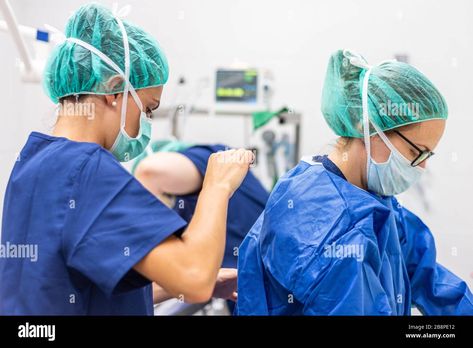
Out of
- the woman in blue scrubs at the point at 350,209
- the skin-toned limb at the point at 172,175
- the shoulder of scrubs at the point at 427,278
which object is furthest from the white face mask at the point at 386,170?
the skin-toned limb at the point at 172,175

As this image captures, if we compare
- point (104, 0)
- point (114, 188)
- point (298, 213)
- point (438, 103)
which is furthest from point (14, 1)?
point (438, 103)

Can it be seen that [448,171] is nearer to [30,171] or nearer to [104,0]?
[104,0]

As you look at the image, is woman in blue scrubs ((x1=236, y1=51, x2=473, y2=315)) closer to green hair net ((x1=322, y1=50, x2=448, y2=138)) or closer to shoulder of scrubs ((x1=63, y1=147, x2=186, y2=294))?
green hair net ((x1=322, y1=50, x2=448, y2=138))

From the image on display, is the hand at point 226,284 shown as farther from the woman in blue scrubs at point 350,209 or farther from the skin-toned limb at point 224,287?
the woman in blue scrubs at point 350,209

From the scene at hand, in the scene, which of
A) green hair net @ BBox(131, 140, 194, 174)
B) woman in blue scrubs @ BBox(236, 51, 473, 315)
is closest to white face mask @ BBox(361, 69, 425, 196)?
woman in blue scrubs @ BBox(236, 51, 473, 315)

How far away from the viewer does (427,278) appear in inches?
49.8

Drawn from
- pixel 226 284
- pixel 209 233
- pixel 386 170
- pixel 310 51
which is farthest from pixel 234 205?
pixel 310 51

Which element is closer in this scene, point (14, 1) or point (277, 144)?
point (14, 1)

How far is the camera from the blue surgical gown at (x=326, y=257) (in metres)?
0.98

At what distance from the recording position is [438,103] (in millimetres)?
1089

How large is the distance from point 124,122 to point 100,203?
0.21m

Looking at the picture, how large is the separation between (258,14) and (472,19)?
3.20ft

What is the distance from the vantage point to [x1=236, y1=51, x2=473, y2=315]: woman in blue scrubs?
3.25ft

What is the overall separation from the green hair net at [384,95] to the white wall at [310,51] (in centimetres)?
47
